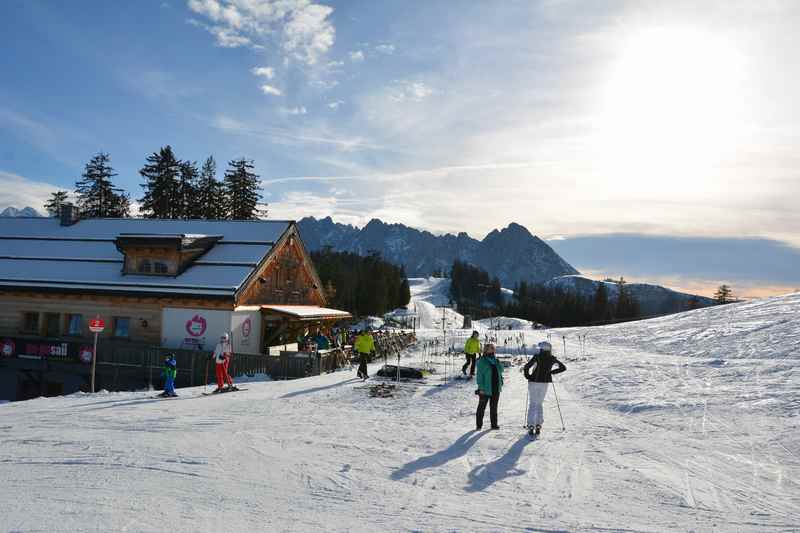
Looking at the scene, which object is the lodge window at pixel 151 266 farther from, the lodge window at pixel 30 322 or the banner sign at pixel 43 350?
the lodge window at pixel 30 322

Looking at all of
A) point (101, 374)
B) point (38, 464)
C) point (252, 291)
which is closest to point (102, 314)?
point (101, 374)

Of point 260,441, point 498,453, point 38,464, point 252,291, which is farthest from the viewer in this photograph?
point 252,291

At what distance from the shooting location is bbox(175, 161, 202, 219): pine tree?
191ft

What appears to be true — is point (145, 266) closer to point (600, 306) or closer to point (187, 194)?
point (187, 194)

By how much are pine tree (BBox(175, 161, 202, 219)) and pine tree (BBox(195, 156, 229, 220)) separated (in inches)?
20.1

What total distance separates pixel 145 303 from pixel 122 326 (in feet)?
5.86

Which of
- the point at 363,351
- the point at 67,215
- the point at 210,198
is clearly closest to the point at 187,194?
the point at 210,198

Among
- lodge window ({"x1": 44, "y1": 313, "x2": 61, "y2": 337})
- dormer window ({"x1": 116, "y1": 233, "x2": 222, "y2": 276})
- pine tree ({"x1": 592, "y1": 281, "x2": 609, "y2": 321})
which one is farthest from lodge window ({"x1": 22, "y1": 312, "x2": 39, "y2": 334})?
pine tree ({"x1": 592, "y1": 281, "x2": 609, "y2": 321})

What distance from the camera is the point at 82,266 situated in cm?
2806

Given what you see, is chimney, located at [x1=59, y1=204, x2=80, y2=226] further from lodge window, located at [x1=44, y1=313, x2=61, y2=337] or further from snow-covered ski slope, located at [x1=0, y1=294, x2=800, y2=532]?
snow-covered ski slope, located at [x1=0, y1=294, x2=800, y2=532]

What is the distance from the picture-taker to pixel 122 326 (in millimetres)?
25359

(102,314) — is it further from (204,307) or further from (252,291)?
(252,291)

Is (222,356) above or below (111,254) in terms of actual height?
below

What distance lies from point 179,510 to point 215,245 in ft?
76.8
